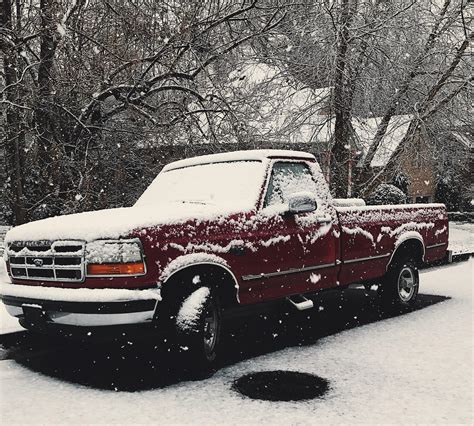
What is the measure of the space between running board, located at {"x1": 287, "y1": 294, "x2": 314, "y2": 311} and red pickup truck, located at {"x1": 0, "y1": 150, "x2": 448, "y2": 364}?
0.01 m

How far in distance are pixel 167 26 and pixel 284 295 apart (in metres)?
10.5

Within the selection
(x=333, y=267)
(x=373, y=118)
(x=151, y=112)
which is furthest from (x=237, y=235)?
(x=373, y=118)

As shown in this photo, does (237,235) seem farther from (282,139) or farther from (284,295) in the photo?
(282,139)

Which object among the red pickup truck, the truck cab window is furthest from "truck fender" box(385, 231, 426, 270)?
the truck cab window

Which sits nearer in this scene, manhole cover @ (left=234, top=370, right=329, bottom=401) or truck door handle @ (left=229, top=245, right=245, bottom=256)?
manhole cover @ (left=234, top=370, right=329, bottom=401)

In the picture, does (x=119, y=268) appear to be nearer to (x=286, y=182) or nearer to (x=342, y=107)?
(x=286, y=182)

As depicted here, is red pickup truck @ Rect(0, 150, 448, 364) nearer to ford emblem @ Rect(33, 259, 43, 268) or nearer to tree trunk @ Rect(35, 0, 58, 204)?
ford emblem @ Rect(33, 259, 43, 268)

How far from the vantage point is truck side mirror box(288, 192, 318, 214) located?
5.89 metres

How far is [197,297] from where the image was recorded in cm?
503

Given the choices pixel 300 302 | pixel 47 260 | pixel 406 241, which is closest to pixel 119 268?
pixel 47 260

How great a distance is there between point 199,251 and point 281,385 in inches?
51.7

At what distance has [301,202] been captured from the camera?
19.4 feet

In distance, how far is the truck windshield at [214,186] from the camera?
19.4 ft

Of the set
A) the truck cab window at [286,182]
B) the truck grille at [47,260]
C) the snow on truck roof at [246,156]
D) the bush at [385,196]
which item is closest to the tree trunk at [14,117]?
the snow on truck roof at [246,156]
